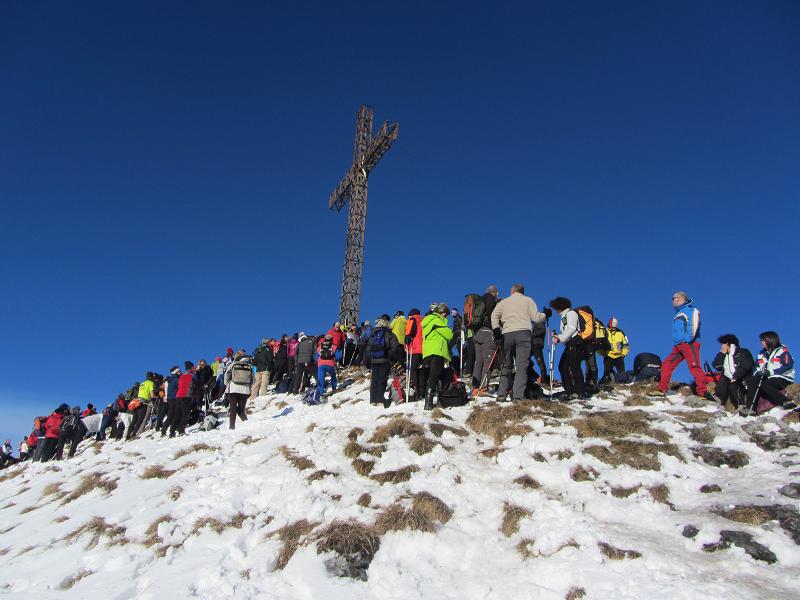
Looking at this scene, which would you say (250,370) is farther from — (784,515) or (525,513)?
(784,515)

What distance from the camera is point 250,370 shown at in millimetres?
13883

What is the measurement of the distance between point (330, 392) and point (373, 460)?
28.9ft

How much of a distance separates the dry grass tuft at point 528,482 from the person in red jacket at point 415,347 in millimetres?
5318

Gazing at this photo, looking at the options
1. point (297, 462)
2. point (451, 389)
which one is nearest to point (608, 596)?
point (297, 462)

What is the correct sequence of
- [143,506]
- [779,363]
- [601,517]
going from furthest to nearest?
[779,363] < [143,506] < [601,517]

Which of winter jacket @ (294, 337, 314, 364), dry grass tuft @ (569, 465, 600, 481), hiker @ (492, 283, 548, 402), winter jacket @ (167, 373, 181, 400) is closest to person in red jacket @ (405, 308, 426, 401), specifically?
hiker @ (492, 283, 548, 402)

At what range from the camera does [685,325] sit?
10.5 metres

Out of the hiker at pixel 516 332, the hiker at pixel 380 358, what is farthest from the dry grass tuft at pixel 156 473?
the hiker at pixel 516 332

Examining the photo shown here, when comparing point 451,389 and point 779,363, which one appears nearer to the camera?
point 779,363

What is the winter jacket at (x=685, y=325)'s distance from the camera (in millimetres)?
10445

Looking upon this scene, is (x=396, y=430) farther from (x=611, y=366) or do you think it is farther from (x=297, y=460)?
(x=611, y=366)

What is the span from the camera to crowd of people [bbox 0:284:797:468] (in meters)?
10.1

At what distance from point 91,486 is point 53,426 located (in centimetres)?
1058

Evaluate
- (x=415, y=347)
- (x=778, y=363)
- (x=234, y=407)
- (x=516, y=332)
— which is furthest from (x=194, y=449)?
(x=778, y=363)
